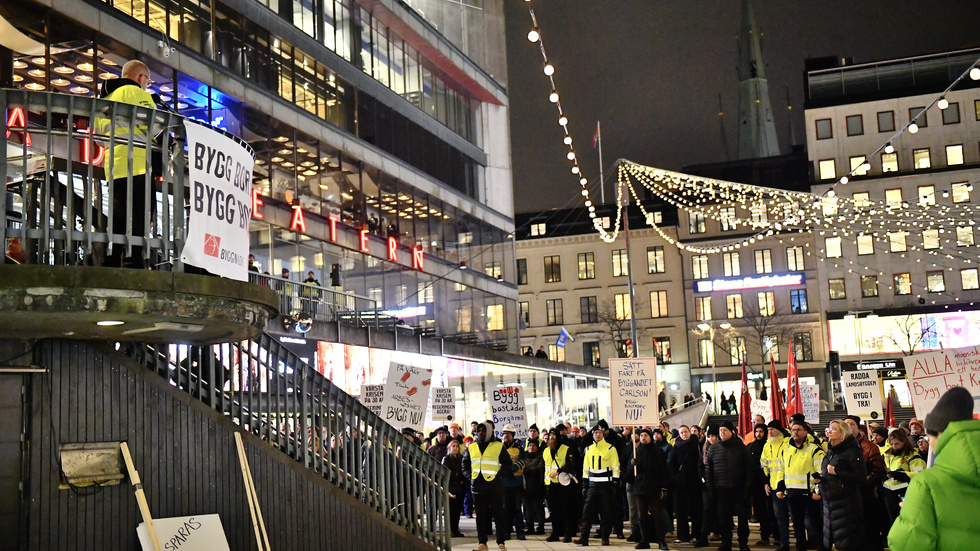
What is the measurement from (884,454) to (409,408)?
758cm

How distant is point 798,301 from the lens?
73.5 metres

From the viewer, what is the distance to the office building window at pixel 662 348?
76.5m

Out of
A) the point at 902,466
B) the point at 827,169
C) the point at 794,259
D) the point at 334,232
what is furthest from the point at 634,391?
the point at 827,169

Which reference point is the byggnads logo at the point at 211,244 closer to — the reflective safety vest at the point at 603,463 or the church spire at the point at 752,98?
the reflective safety vest at the point at 603,463

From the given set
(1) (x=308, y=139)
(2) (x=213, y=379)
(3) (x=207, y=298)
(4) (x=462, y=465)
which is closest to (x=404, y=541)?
(2) (x=213, y=379)

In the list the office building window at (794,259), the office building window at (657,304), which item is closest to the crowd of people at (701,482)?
the office building window at (794,259)

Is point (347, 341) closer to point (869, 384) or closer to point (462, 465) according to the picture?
point (462, 465)

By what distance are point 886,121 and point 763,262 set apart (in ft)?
43.2

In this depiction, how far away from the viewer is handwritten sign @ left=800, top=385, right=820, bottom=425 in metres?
31.9

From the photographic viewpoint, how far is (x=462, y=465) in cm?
1984

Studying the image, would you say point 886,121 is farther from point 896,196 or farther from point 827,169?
point 896,196

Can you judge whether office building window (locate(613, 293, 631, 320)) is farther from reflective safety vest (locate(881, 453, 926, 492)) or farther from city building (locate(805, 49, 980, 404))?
reflective safety vest (locate(881, 453, 926, 492))

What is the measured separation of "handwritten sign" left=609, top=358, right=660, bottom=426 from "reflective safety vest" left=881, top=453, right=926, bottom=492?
3784 millimetres

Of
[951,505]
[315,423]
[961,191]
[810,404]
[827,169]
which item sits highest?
[827,169]
